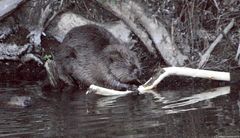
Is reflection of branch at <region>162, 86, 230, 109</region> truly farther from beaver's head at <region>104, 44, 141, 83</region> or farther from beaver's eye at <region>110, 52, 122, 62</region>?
beaver's eye at <region>110, 52, 122, 62</region>

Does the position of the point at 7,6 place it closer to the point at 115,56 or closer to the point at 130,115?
the point at 115,56

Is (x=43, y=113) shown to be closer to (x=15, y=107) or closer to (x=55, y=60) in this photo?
(x=15, y=107)

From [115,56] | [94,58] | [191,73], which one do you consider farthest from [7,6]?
[191,73]

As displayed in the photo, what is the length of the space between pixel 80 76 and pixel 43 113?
1641 mm

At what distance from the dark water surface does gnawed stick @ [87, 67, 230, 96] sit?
112mm

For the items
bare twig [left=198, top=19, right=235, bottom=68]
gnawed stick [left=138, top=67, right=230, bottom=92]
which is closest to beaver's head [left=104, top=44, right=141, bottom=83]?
gnawed stick [left=138, top=67, right=230, bottom=92]

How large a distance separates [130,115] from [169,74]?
1.12m

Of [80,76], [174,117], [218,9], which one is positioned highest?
[218,9]

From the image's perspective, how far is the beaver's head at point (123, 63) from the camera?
7.14 m

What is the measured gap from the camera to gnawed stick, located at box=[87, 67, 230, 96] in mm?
6434

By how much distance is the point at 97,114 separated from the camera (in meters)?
5.75

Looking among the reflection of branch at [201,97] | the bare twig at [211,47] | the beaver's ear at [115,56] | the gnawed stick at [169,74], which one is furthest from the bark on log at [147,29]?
the reflection of branch at [201,97]

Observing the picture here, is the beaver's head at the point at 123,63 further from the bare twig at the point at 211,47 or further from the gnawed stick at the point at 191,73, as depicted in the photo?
the bare twig at the point at 211,47

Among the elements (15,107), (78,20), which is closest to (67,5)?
(78,20)
